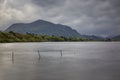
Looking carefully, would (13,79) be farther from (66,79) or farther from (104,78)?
(104,78)

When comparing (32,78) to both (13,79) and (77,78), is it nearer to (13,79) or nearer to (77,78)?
(13,79)

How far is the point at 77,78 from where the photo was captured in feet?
131

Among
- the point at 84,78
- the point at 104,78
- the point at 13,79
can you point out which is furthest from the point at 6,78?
the point at 104,78

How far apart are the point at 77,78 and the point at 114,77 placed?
267 inches

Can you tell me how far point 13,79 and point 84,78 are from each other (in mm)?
12439

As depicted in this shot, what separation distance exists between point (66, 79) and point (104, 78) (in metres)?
6.80

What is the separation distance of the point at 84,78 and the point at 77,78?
4.38ft

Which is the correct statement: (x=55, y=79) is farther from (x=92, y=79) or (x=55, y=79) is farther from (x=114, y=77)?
(x=114, y=77)

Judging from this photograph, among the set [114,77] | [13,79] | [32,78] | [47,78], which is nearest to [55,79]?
[47,78]

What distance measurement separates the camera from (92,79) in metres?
39.6

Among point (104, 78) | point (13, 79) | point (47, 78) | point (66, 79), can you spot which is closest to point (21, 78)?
point (13, 79)

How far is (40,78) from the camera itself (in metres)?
39.7

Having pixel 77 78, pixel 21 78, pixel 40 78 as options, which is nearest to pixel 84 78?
pixel 77 78

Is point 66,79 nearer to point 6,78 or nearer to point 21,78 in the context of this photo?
point 21,78
